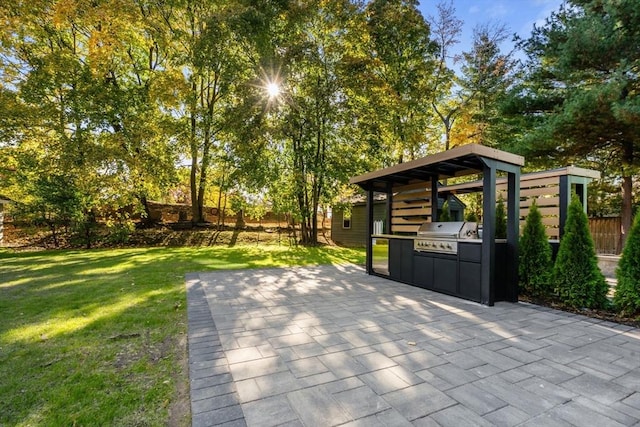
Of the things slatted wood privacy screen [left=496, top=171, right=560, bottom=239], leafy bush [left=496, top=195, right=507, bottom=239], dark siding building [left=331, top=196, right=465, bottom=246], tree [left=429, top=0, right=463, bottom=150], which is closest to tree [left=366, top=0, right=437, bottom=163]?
tree [left=429, top=0, right=463, bottom=150]

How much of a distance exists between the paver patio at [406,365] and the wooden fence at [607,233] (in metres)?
10.2

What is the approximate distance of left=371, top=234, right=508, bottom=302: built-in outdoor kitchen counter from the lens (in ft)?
14.1

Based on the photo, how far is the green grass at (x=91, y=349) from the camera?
179 cm

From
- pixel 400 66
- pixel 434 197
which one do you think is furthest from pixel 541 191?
pixel 400 66

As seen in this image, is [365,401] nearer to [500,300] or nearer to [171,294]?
[500,300]

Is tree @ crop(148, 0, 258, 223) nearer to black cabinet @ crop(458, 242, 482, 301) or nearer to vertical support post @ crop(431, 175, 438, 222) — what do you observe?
vertical support post @ crop(431, 175, 438, 222)

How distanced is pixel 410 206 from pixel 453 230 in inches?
66.2

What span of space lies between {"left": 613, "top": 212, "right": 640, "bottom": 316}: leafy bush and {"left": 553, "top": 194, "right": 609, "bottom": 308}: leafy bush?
0.22 meters

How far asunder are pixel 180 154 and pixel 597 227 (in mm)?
16361

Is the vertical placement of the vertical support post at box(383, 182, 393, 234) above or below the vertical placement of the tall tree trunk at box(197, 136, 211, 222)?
below

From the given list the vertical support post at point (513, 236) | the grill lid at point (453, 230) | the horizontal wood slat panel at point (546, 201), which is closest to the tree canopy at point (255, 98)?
the horizontal wood slat panel at point (546, 201)

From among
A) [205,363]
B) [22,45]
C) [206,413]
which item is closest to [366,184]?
[205,363]

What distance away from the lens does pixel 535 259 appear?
14.9 ft

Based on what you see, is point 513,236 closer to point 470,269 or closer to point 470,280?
point 470,269
